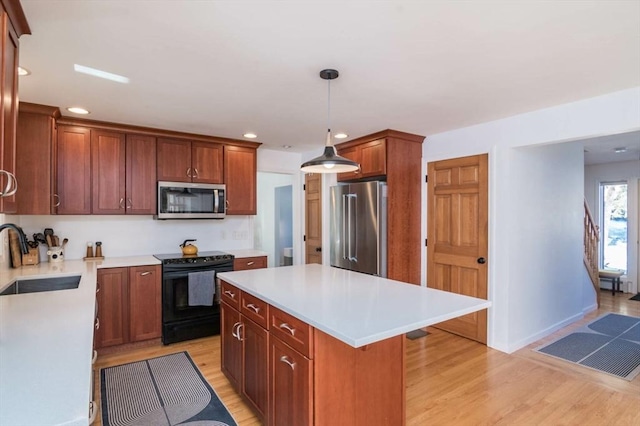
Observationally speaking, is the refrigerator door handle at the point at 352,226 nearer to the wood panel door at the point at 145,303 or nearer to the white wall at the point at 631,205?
the wood panel door at the point at 145,303

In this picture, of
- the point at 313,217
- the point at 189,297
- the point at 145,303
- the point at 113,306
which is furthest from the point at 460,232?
the point at 113,306

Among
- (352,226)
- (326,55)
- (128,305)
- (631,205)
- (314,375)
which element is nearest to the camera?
(314,375)

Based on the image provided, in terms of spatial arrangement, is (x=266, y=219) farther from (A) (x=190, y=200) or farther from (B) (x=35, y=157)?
(B) (x=35, y=157)

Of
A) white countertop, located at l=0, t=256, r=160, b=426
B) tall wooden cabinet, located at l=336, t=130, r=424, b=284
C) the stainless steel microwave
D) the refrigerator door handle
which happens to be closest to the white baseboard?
tall wooden cabinet, located at l=336, t=130, r=424, b=284

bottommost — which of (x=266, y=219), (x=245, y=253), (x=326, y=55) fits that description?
(x=245, y=253)

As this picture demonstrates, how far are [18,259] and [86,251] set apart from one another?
0.59 m

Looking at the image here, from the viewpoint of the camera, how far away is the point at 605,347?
3.49 meters

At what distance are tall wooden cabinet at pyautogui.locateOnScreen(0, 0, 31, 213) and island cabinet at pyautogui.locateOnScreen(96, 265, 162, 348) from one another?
6.55 feet

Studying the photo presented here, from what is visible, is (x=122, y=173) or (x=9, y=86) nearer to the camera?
(x=9, y=86)

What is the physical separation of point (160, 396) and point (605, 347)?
4226mm

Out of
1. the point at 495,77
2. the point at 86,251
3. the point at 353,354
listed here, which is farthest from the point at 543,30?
the point at 86,251

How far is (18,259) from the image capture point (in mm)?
3180

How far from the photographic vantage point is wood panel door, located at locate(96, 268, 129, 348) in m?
3.25

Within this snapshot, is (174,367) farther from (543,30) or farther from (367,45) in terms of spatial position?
(543,30)
